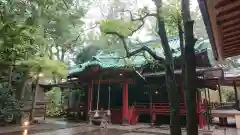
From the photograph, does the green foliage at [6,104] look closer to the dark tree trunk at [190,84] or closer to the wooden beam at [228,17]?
the dark tree trunk at [190,84]

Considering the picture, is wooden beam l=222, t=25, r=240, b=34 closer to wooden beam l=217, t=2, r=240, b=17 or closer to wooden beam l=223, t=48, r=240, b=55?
wooden beam l=217, t=2, r=240, b=17

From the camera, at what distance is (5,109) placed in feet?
43.4

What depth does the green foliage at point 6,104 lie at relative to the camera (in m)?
13.1

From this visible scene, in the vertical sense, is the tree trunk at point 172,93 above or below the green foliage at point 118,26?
below

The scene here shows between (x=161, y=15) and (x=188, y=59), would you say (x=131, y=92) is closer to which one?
(x=161, y=15)

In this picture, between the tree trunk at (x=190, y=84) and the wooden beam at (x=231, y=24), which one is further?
the tree trunk at (x=190, y=84)

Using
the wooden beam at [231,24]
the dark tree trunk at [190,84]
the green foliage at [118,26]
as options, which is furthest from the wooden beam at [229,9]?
the green foliage at [118,26]

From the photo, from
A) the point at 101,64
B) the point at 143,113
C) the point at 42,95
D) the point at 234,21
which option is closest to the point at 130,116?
the point at 143,113

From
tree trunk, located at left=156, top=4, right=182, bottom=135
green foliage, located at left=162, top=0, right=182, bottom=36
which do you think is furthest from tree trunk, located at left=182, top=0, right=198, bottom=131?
green foliage, located at left=162, top=0, right=182, bottom=36

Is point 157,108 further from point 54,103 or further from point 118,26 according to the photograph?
point 54,103

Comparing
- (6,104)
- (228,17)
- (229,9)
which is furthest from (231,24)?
(6,104)

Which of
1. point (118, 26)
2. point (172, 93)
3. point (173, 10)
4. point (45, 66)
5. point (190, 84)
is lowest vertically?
point (172, 93)

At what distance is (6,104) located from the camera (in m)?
13.2

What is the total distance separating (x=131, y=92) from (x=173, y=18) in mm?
9971
